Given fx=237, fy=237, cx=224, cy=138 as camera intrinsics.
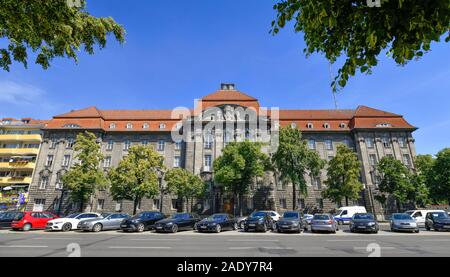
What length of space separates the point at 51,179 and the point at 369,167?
2044 inches

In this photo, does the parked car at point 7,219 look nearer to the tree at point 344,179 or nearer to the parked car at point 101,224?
the parked car at point 101,224

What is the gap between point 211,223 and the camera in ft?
61.6

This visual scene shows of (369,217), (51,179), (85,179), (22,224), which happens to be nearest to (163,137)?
(85,179)

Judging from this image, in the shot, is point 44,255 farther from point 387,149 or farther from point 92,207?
point 387,149

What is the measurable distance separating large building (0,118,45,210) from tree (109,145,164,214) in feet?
80.2

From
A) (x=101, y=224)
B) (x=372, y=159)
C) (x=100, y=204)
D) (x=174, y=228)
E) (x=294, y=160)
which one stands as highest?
(x=372, y=159)

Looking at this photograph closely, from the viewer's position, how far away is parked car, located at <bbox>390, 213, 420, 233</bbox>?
18547mm

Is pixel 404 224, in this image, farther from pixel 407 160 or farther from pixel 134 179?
pixel 407 160

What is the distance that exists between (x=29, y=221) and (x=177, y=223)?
1310cm

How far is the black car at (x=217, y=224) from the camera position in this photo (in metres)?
18.5

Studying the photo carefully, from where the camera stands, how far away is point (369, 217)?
18.8m

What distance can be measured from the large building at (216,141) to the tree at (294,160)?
3532 mm

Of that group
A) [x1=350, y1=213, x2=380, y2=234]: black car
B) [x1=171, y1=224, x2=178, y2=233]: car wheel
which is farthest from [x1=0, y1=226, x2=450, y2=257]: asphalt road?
[x1=171, y1=224, x2=178, y2=233]: car wheel

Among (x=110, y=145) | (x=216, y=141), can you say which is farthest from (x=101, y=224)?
(x=110, y=145)
